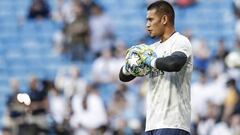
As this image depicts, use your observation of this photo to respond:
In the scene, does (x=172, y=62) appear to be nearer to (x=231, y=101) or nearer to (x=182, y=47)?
(x=182, y=47)

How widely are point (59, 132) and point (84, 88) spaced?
1.09 meters

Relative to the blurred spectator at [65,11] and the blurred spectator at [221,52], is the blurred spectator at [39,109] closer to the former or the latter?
the blurred spectator at [65,11]

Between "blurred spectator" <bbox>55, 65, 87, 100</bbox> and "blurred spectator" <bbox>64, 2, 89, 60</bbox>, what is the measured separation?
1.95ft

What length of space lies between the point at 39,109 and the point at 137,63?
300 inches

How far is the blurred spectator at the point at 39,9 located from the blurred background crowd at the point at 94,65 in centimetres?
2

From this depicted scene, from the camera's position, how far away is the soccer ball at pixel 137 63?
5895mm

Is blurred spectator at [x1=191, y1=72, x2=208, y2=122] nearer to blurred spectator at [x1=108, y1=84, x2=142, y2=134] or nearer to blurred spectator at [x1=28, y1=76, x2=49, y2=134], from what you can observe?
blurred spectator at [x1=108, y1=84, x2=142, y2=134]

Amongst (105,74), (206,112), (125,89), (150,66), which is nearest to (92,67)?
(105,74)

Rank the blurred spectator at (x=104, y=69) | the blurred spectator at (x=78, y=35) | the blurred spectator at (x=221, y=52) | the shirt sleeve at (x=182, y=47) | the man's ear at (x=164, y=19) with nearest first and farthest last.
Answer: the shirt sleeve at (x=182, y=47) → the man's ear at (x=164, y=19) → the blurred spectator at (x=221, y=52) → the blurred spectator at (x=104, y=69) → the blurred spectator at (x=78, y=35)

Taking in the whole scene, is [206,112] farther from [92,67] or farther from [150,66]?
[150,66]

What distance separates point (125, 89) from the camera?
14.1 metres

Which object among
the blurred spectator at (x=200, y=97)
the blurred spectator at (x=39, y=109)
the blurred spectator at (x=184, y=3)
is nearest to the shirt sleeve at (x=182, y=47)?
the blurred spectator at (x=200, y=97)

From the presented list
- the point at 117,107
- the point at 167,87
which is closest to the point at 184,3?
the point at 117,107

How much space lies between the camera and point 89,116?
44.9 feet
